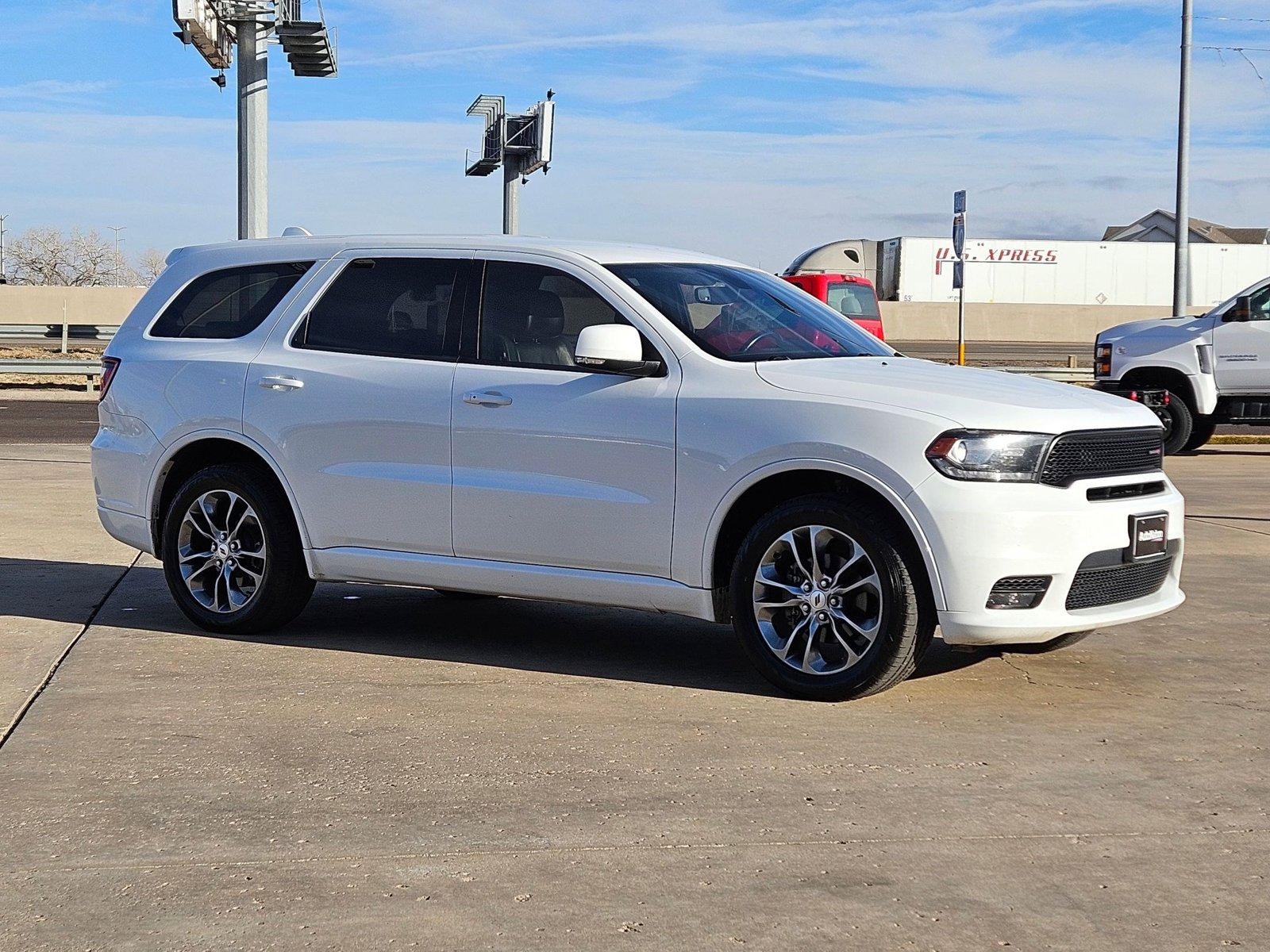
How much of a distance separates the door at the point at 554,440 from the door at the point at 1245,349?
40.2ft

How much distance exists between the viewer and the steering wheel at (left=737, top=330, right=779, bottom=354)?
6.29 metres

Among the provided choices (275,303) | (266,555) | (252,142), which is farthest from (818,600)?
(252,142)

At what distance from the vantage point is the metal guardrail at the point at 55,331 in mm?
45781

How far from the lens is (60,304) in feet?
216

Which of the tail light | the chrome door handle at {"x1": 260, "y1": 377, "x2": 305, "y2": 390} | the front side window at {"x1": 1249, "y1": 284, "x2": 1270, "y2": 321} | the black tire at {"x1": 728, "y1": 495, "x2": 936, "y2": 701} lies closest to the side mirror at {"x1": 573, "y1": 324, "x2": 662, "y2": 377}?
the black tire at {"x1": 728, "y1": 495, "x2": 936, "y2": 701}

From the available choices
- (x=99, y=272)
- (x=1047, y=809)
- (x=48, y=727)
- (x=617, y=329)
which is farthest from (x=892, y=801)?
(x=99, y=272)

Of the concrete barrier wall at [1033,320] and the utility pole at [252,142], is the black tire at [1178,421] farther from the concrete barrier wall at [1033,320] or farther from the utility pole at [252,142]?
the concrete barrier wall at [1033,320]

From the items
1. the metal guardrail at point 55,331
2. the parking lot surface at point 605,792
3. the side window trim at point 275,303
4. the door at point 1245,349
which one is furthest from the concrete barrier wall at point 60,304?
the parking lot surface at point 605,792

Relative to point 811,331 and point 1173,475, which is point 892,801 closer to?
point 811,331

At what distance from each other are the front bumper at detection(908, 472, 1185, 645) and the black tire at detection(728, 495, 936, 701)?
0.38 ft

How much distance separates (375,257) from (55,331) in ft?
152

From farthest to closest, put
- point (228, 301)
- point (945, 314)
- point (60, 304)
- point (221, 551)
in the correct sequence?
point (60, 304) < point (945, 314) < point (228, 301) < point (221, 551)

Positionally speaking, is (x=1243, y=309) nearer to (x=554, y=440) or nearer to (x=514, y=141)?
(x=554, y=440)

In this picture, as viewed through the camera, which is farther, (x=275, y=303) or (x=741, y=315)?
(x=275, y=303)
